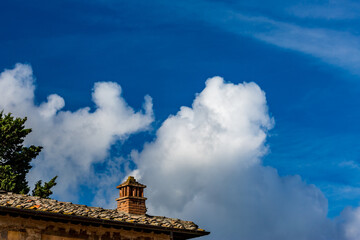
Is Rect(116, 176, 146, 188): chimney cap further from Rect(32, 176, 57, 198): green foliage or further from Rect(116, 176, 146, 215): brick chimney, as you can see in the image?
Rect(32, 176, 57, 198): green foliage

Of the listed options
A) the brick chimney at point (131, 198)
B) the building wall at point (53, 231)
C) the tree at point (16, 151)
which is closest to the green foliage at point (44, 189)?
the tree at point (16, 151)

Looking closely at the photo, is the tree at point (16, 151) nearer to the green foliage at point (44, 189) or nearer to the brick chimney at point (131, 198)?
the green foliage at point (44, 189)

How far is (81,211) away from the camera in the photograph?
2072cm

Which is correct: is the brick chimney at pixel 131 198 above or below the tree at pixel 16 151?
below

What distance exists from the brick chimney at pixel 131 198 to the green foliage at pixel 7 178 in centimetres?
1252

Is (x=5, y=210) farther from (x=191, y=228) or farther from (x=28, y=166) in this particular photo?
(x=28, y=166)

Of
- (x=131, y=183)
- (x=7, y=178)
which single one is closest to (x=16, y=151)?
(x=7, y=178)

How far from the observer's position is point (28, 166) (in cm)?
3847

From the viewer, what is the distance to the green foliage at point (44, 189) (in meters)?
36.4

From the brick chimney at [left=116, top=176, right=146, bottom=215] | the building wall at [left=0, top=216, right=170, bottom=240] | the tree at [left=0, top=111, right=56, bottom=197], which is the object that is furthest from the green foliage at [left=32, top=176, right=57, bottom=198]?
the building wall at [left=0, top=216, right=170, bottom=240]

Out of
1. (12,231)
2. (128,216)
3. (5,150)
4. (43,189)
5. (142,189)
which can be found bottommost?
(12,231)

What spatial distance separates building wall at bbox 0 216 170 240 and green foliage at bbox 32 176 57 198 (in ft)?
55.4

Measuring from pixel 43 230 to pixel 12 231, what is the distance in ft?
3.82

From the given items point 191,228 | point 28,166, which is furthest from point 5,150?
point 191,228
